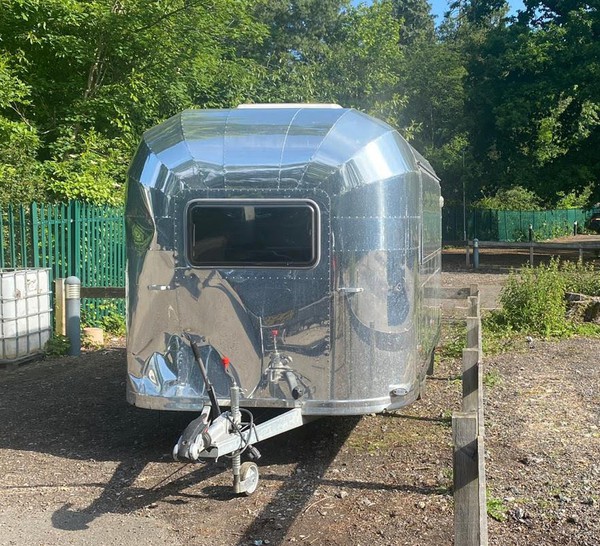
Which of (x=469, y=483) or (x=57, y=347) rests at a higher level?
(x=469, y=483)

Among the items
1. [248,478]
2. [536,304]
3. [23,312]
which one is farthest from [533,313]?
[248,478]

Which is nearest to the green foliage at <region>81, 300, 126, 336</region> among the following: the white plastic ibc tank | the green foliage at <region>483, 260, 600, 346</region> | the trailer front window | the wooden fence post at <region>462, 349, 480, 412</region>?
the white plastic ibc tank

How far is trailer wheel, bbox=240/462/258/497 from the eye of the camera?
5434 mm

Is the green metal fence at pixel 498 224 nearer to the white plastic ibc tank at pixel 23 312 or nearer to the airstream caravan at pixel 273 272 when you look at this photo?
the white plastic ibc tank at pixel 23 312

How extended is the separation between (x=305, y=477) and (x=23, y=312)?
229 inches

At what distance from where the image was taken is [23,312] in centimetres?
1048

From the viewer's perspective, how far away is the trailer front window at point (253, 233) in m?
5.89

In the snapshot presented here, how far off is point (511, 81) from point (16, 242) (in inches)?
828

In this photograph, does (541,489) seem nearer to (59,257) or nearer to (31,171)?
(59,257)

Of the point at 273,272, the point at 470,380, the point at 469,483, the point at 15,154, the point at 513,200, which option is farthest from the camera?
the point at 513,200

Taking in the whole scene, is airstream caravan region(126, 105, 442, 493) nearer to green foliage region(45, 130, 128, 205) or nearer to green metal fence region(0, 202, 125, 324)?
green metal fence region(0, 202, 125, 324)

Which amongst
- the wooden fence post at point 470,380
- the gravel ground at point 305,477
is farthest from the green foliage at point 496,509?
the wooden fence post at point 470,380

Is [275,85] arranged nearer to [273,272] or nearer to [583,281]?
[583,281]

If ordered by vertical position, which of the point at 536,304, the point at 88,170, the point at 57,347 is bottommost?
the point at 57,347
